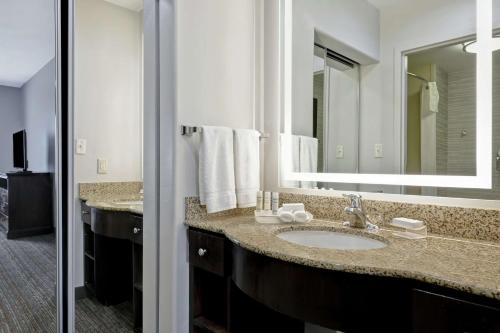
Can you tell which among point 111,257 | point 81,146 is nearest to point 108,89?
point 81,146

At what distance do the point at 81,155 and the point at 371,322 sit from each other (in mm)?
2171

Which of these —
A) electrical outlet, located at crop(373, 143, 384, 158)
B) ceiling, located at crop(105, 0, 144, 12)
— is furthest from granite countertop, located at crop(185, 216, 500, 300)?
ceiling, located at crop(105, 0, 144, 12)

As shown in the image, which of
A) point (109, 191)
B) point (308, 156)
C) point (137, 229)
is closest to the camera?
point (308, 156)

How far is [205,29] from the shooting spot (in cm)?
144

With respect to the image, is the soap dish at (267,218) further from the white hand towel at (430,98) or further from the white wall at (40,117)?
the white wall at (40,117)

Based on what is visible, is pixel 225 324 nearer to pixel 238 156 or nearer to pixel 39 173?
pixel 238 156

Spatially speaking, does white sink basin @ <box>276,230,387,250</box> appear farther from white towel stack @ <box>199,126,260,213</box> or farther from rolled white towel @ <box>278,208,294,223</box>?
white towel stack @ <box>199,126,260,213</box>

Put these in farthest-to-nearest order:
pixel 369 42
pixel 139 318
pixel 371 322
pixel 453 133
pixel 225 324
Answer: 1. pixel 139 318
2. pixel 369 42
3. pixel 225 324
4. pixel 453 133
5. pixel 371 322

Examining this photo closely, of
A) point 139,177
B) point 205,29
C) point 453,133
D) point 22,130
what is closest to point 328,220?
point 453,133

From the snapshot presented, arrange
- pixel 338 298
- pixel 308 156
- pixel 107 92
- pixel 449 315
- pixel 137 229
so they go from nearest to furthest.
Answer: pixel 449 315 → pixel 338 298 → pixel 308 156 → pixel 137 229 → pixel 107 92

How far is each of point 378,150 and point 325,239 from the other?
47 centimetres

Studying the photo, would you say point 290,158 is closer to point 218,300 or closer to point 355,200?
point 355,200

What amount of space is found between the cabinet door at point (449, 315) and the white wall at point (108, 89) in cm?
220

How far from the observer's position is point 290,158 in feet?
5.56
